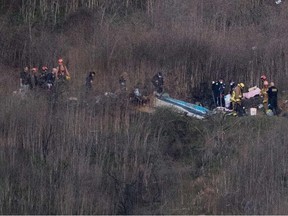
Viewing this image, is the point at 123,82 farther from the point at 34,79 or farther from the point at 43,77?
the point at 34,79

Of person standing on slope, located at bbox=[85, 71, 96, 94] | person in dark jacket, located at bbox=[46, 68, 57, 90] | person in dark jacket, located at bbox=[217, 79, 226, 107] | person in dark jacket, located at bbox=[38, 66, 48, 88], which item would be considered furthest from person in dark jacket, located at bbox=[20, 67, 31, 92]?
person in dark jacket, located at bbox=[217, 79, 226, 107]

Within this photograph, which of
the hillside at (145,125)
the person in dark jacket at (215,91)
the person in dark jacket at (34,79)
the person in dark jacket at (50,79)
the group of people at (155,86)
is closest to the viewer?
the hillside at (145,125)

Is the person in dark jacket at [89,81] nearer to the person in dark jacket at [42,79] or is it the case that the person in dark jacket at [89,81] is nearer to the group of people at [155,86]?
the group of people at [155,86]

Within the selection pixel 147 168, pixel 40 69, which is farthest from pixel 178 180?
pixel 40 69

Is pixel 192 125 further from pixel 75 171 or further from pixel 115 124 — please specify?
pixel 75 171

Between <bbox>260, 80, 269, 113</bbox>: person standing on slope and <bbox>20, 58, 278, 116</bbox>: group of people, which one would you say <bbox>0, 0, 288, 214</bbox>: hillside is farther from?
<bbox>260, 80, 269, 113</bbox>: person standing on slope

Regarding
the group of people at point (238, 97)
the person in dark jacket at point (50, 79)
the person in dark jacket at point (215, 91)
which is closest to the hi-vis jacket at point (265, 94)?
the group of people at point (238, 97)
